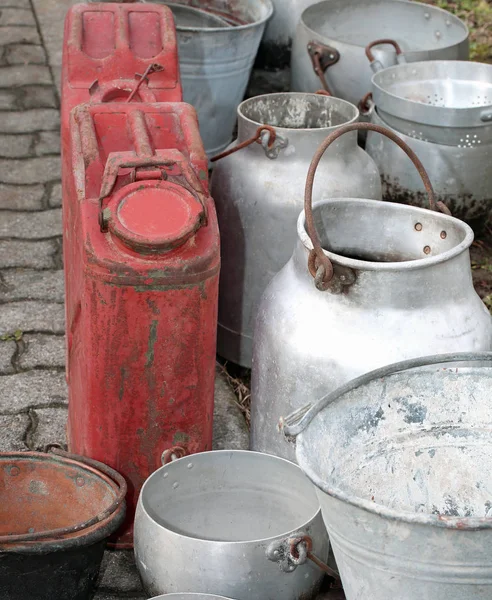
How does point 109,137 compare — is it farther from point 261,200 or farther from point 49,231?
point 49,231

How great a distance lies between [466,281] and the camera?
2.13 m

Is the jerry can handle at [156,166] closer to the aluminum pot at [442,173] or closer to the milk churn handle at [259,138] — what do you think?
the milk churn handle at [259,138]

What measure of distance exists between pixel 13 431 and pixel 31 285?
877mm

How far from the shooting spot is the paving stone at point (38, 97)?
479 centimetres

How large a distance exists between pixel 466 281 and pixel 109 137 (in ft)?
2.82

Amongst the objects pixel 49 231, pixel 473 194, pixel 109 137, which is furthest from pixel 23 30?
pixel 109 137

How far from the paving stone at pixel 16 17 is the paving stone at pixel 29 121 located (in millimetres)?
1162

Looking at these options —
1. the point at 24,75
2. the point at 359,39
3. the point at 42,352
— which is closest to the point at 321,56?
the point at 359,39

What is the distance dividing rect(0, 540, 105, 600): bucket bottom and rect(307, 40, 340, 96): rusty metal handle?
2337 mm

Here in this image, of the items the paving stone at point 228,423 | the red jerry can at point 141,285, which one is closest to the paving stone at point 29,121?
the paving stone at point 228,423

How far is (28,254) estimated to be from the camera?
3.66 meters

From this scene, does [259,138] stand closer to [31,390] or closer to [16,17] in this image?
[31,390]

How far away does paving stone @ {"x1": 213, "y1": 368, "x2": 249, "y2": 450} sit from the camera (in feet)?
8.94

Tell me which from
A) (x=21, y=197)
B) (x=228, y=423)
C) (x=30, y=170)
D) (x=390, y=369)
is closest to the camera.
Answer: (x=390, y=369)
